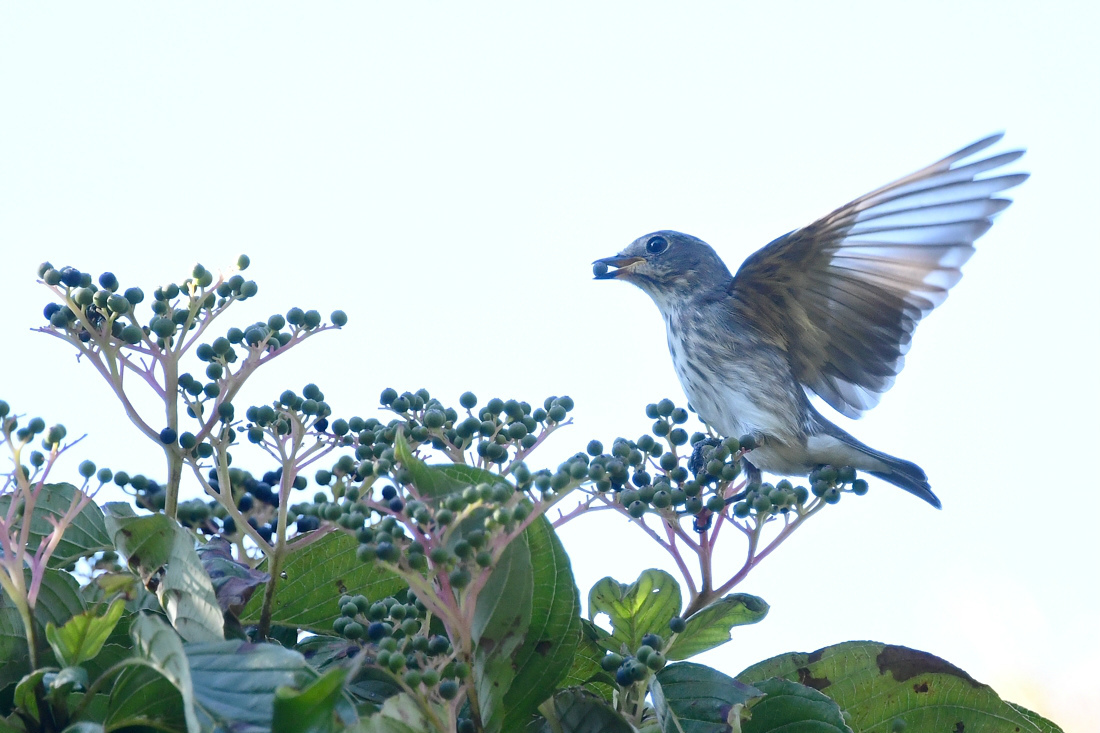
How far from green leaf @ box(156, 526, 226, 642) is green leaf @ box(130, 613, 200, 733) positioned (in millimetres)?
147

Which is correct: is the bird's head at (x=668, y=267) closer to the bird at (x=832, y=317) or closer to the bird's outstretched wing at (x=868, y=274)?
the bird at (x=832, y=317)

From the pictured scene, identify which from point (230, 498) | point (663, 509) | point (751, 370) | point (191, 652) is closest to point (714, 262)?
point (751, 370)

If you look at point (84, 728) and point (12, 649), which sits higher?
point (12, 649)

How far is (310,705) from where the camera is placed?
5.16 ft

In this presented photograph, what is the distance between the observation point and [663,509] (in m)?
2.55

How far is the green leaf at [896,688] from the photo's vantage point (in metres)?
2.59

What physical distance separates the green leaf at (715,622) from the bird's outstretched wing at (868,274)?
2.54 m

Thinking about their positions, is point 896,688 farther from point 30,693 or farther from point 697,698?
point 30,693

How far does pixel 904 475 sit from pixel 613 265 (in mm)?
1958

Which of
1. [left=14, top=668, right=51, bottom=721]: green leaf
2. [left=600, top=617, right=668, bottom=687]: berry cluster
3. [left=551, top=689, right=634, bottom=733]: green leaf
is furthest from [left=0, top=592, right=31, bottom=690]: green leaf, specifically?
[left=600, top=617, right=668, bottom=687]: berry cluster

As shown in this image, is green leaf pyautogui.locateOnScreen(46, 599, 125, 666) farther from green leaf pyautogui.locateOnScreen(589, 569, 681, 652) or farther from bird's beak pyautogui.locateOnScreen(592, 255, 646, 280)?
bird's beak pyautogui.locateOnScreen(592, 255, 646, 280)

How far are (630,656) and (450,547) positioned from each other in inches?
21.7

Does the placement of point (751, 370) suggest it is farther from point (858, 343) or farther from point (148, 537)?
point (148, 537)

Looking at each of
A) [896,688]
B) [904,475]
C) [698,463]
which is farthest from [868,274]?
[896,688]
